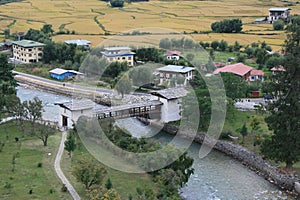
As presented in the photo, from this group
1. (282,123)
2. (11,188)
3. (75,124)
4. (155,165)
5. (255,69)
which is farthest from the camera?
(255,69)

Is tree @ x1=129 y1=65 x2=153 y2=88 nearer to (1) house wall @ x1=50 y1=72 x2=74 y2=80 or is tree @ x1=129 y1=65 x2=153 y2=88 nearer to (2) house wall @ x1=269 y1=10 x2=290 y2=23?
(1) house wall @ x1=50 y1=72 x2=74 y2=80

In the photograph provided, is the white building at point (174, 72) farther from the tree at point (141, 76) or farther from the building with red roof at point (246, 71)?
the building with red roof at point (246, 71)

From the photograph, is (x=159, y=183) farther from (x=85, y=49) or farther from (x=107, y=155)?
(x=85, y=49)

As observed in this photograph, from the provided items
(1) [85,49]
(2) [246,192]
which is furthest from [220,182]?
(1) [85,49]

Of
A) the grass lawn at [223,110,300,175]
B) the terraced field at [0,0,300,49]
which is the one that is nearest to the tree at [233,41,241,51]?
the terraced field at [0,0,300,49]

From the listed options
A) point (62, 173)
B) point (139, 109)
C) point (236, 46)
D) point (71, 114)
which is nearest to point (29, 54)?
point (139, 109)

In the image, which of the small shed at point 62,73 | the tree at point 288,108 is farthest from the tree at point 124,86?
the tree at point 288,108
